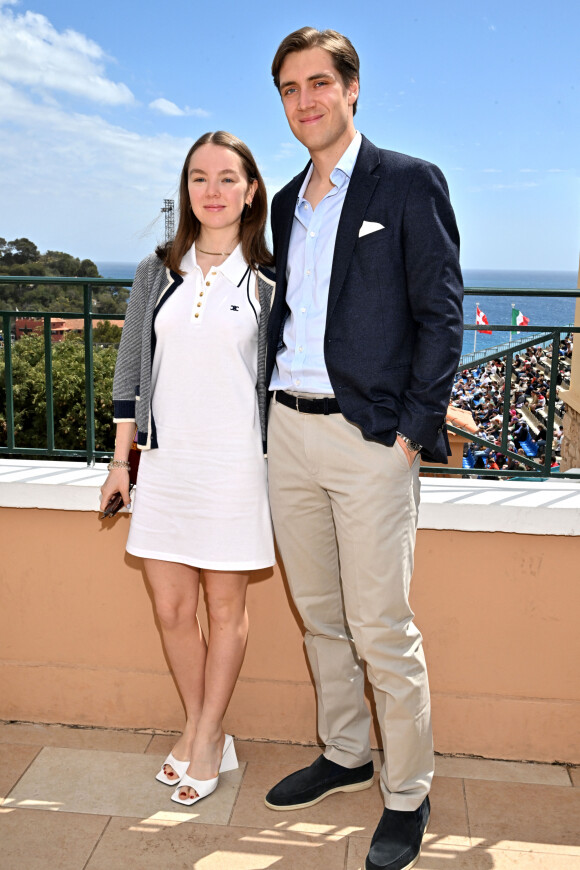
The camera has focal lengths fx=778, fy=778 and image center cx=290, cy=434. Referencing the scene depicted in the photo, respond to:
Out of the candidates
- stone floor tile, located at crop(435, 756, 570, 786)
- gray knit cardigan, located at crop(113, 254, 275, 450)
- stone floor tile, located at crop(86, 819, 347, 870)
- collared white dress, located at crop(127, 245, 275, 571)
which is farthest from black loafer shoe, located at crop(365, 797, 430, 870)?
gray knit cardigan, located at crop(113, 254, 275, 450)

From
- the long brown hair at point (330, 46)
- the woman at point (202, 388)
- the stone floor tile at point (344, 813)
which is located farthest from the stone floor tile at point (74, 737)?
the long brown hair at point (330, 46)

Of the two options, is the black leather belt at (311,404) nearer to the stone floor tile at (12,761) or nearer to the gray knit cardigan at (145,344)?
the gray knit cardigan at (145,344)

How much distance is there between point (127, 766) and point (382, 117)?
16575cm

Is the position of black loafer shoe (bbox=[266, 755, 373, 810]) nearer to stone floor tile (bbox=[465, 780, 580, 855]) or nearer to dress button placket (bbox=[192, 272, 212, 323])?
stone floor tile (bbox=[465, 780, 580, 855])

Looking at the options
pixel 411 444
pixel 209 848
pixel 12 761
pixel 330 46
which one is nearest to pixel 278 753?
pixel 209 848

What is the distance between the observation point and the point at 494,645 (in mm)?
2582

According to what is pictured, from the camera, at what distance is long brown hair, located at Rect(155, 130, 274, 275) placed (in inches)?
A: 84.2

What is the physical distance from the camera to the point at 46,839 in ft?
7.13

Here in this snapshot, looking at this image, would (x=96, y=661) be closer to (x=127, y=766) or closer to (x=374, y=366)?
(x=127, y=766)

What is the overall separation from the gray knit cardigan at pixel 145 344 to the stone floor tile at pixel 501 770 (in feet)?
4.26

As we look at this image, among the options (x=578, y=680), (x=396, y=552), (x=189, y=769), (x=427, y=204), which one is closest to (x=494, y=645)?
(x=578, y=680)

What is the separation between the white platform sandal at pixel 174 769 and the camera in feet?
8.02

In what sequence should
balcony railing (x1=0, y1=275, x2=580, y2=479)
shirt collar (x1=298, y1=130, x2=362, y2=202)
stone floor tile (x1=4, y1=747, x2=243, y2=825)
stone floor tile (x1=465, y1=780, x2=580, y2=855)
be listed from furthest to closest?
1. balcony railing (x1=0, y1=275, x2=580, y2=479)
2. stone floor tile (x1=4, y1=747, x2=243, y2=825)
3. stone floor tile (x1=465, y1=780, x2=580, y2=855)
4. shirt collar (x1=298, y1=130, x2=362, y2=202)

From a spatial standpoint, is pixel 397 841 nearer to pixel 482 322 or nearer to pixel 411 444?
pixel 411 444
